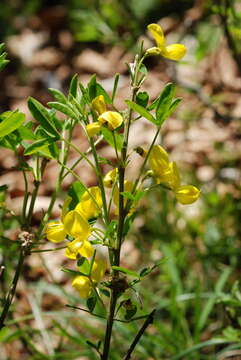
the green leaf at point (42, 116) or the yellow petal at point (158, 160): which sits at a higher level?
the green leaf at point (42, 116)

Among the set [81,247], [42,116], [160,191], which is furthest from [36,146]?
[160,191]

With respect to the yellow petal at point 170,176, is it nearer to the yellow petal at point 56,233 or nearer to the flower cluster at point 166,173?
the flower cluster at point 166,173

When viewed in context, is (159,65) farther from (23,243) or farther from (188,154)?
(23,243)

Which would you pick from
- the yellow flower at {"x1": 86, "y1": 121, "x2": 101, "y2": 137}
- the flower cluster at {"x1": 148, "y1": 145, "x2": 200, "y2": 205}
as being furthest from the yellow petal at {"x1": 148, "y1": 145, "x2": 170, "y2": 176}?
the yellow flower at {"x1": 86, "y1": 121, "x2": 101, "y2": 137}

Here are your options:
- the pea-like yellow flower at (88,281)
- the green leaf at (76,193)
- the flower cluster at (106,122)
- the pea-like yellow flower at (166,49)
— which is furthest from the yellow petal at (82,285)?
the pea-like yellow flower at (166,49)

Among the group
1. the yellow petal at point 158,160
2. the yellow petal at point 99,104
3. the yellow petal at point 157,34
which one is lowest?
the yellow petal at point 158,160
